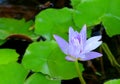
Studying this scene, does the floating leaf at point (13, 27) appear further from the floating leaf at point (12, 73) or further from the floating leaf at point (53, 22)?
the floating leaf at point (12, 73)

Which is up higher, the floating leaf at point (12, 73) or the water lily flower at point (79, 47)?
the water lily flower at point (79, 47)

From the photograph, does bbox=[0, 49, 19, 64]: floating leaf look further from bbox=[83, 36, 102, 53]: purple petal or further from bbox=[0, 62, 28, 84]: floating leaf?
bbox=[83, 36, 102, 53]: purple petal

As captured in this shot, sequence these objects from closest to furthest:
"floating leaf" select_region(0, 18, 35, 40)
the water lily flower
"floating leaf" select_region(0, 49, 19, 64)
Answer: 1. the water lily flower
2. "floating leaf" select_region(0, 49, 19, 64)
3. "floating leaf" select_region(0, 18, 35, 40)

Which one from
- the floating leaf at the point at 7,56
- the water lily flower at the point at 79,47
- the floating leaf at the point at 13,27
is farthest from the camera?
the floating leaf at the point at 13,27

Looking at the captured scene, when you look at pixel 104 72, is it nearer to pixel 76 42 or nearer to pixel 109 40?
pixel 109 40

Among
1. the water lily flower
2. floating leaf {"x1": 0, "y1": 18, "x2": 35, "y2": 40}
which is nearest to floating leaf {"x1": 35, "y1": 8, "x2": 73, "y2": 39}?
floating leaf {"x1": 0, "y1": 18, "x2": 35, "y2": 40}

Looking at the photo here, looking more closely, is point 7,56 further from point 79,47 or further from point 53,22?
point 79,47

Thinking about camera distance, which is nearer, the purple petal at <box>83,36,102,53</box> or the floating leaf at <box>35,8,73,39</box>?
the purple petal at <box>83,36,102,53</box>

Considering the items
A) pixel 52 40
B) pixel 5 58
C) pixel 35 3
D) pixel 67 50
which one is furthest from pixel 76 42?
pixel 35 3


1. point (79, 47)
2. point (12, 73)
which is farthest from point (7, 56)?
point (79, 47)

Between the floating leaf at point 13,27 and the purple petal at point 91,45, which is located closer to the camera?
the purple petal at point 91,45

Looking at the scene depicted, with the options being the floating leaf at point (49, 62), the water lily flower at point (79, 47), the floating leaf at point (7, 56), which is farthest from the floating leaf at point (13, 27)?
the water lily flower at point (79, 47)
